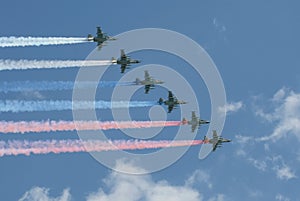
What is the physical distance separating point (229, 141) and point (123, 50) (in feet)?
124

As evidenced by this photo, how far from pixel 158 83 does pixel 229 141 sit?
25476 millimetres

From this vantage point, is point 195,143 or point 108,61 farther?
point 195,143

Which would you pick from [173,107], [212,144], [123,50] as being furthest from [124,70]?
[212,144]

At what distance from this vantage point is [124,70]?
17712 centimetres

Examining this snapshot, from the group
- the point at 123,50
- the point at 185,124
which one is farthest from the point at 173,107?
the point at 123,50

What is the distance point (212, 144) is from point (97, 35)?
41.2m

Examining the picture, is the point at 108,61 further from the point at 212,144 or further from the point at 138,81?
the point at 212,144

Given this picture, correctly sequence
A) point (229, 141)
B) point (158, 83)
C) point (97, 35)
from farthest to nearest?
point (229, 141) → point (158, 83) → point (97, 35)

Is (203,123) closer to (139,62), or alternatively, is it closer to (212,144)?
Answer: (212,144)

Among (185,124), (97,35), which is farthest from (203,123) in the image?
(97,35)

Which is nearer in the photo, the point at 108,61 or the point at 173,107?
the point at 108,61

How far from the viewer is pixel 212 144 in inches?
7594

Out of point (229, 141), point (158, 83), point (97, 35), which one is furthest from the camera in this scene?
point (229, 141)

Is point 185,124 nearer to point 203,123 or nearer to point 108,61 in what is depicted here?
point 203,123
